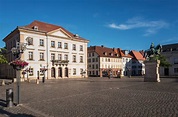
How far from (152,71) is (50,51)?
27.8 m

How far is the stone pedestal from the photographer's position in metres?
26.7

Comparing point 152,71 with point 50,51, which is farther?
point 50,51

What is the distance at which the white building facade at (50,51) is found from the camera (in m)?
41.3

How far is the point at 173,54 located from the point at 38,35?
49175mm

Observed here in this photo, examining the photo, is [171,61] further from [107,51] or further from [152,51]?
[152,51]

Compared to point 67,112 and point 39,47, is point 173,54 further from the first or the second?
point 67,112

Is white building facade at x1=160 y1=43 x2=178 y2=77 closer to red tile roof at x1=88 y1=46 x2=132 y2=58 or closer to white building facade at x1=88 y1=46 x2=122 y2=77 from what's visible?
white building facade at x1=88 y1=46 x2=122 y2=77

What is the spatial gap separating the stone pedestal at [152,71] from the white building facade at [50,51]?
2584 centimetres

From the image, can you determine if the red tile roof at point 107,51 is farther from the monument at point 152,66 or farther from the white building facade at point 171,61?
the monument at point 152,66

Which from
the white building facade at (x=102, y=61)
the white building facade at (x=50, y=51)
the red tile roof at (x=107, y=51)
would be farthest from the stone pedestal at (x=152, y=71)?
the red tile roof at (x=107, y=51)

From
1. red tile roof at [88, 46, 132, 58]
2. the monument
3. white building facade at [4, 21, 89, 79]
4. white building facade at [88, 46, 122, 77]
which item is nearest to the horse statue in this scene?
the monument

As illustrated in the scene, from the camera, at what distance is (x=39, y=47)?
142 ft

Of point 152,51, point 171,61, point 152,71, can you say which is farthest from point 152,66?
point 171,61

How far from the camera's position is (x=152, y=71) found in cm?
2725
